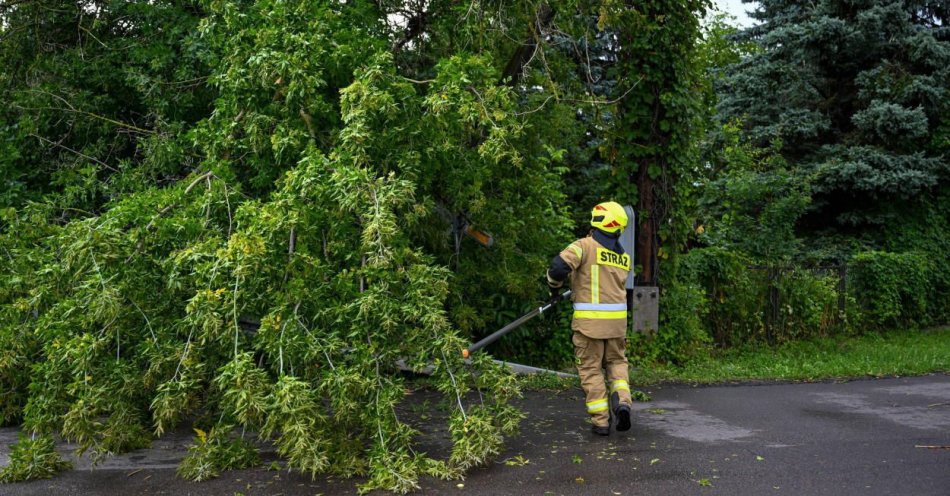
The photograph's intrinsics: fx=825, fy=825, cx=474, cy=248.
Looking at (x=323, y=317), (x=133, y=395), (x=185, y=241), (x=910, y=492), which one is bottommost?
(x=910, y=492)

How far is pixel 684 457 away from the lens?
5.62 m

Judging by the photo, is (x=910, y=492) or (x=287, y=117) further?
(x=287, y=117)

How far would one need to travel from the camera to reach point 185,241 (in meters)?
6.00

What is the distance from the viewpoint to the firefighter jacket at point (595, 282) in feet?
20.8

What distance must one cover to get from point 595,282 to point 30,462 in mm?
4060

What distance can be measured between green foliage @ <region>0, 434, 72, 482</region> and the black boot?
12.8 feet

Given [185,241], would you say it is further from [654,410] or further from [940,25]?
[940,25]

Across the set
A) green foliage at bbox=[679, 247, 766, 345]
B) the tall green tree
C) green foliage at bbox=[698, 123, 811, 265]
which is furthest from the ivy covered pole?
the tall green tree

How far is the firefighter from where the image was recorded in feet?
20.7

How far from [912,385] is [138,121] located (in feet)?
28.4

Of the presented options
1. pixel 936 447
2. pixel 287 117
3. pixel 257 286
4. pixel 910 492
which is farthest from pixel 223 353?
pixel 936 447

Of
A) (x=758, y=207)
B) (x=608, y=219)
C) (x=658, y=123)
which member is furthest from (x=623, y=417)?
(x=758, y=207)

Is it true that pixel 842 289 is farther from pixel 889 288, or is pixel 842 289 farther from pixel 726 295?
pixel 726 295

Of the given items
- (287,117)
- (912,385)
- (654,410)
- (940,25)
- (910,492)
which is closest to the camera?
(910,492)
